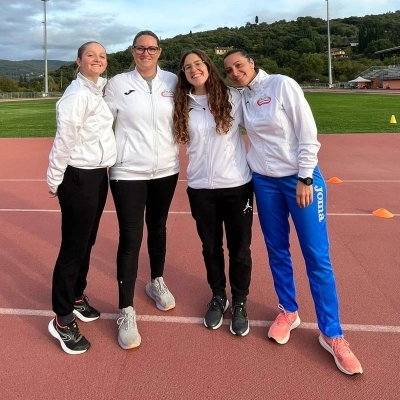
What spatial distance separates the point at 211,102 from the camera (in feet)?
9.44

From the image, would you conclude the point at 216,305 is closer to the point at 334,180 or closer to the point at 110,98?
the point at 110,98

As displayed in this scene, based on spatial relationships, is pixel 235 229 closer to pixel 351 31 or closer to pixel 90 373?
pixel 90 373

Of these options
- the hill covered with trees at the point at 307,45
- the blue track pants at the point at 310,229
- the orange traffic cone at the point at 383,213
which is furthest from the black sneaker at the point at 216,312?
the hill covered with trees at the point at 307,45

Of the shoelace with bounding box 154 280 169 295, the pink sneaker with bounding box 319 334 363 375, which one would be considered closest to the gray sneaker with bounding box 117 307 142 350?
the shoelace with bounding box 154 280 169 295

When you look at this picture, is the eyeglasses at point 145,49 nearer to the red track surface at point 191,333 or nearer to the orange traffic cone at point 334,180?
the red track surface at point 191,333

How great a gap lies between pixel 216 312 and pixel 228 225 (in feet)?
2.34

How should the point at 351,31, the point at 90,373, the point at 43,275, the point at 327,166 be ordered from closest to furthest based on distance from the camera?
the point at 90,373, the point at 43,275, the point at 327,166, the point at 351,31

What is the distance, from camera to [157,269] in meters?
3.64

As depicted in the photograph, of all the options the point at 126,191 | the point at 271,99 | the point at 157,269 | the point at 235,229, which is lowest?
the point at 157,269

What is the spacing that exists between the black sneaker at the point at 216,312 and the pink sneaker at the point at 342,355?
2.55ft

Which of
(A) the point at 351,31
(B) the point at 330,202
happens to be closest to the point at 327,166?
(B) the point at 330,202

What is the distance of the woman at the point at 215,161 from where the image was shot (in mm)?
2887

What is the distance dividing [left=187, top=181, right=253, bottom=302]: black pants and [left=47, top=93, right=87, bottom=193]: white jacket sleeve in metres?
0.92

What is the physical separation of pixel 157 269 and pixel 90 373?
112cm
